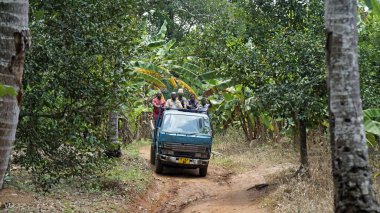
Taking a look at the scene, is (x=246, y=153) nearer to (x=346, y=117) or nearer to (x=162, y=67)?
(x=162, y=67)

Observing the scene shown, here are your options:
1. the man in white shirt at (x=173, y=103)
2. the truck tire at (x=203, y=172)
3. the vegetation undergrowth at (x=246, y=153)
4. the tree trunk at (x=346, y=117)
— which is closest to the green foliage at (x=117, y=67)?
the man in white shirt at (x=173, y=103)

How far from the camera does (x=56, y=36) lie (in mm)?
7590

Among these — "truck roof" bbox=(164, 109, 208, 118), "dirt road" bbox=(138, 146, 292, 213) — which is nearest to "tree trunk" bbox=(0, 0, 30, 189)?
"dirt road" bbox=(138, 146, 292, 213)

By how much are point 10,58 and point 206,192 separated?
858cm

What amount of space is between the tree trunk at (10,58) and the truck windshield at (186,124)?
31.9ft

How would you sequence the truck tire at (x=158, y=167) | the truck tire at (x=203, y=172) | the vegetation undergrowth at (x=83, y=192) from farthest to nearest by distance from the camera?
the truck tire at (x=203, y=172) → the truck tire at (x=158, y=167) → the vegetation undergrowth at (x=83, y=192)

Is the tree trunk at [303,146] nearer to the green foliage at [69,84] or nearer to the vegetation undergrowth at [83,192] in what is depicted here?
the vegetation undergrowth at [83,192]

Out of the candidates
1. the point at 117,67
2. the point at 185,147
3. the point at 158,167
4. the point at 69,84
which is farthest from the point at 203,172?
the point at 69,84

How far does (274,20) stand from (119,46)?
4998 mm

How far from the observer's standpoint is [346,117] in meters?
4.80

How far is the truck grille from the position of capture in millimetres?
13883

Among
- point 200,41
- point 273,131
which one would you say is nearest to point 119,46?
point 200,41

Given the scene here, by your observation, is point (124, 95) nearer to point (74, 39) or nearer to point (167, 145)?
point (74, 39)

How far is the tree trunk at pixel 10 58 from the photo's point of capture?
4.37m
